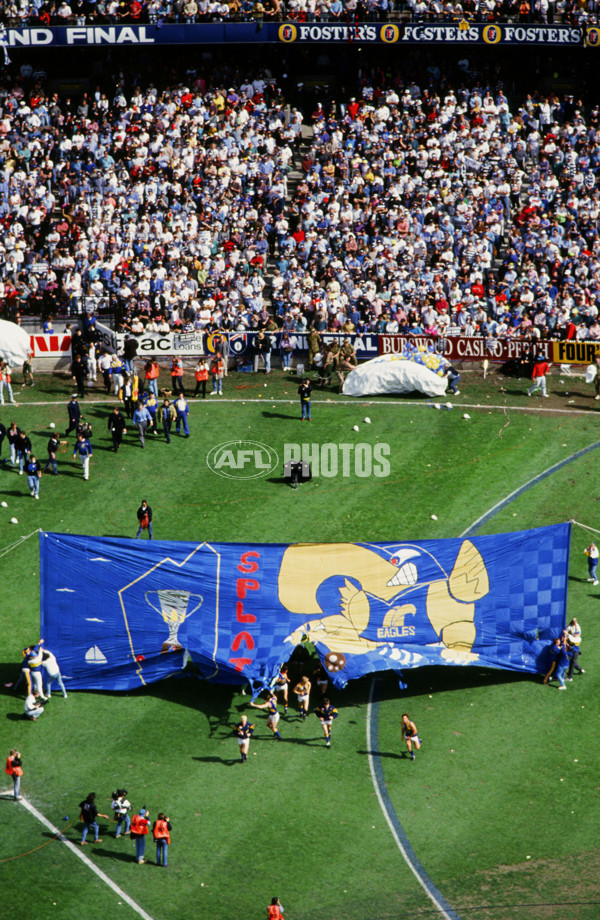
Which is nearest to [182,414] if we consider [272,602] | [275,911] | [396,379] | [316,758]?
[396,379]

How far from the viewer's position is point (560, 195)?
180 feet

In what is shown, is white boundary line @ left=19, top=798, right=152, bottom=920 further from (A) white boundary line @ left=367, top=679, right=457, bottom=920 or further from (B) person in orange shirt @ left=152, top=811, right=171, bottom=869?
(A) white boundary line @ left=367, top=679, right=457, bottom=920

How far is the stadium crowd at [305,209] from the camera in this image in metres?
50.7

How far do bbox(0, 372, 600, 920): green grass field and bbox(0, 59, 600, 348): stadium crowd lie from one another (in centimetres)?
923

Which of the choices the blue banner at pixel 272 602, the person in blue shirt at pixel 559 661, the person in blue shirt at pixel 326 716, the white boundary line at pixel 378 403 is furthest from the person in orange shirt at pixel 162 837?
the white boundary line at pixel 378 403

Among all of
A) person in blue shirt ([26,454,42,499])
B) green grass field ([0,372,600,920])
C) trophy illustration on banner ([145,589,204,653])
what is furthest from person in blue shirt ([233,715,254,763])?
person in blue shirt ([26,454,42,499])

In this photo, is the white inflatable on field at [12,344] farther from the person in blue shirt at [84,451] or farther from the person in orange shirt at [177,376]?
the person in blue shirt at [84,451]

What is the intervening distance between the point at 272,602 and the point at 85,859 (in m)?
8.09

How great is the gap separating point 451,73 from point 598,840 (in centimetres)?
4513

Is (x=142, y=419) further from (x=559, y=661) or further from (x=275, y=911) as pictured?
(x=275, y=911)

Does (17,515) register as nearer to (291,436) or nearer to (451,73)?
(291,436)

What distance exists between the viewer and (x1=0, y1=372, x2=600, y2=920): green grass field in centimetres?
2530

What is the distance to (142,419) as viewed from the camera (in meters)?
44.1

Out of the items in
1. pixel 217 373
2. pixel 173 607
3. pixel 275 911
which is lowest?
pixel 275 911
